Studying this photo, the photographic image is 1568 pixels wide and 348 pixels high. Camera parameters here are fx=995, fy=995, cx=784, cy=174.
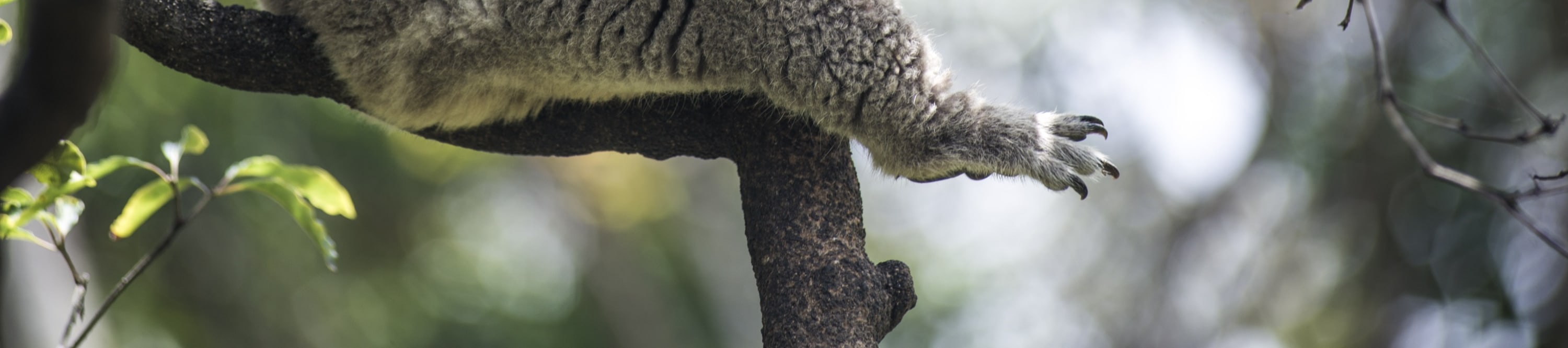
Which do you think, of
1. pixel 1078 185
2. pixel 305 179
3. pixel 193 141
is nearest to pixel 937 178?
pixel 1078 185

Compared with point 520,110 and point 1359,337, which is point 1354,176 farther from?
point 520,110

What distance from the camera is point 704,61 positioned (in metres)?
2.40

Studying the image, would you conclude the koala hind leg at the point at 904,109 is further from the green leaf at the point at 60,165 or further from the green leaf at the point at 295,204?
the green leaf at the point at 60,165

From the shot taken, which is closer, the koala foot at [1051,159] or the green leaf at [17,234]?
the green leaf at [17,234]

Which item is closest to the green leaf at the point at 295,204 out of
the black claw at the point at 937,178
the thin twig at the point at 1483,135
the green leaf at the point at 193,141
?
the green leaf at the point at 193,141

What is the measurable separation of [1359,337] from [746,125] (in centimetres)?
850

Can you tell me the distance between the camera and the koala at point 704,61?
2.35m

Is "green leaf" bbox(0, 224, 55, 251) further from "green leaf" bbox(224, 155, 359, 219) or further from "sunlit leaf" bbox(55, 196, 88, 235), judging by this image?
"green leaf" bbox(224, 155, 359, 219)

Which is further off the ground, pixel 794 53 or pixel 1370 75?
pixel 1370 75

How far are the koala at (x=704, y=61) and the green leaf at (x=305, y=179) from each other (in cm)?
27

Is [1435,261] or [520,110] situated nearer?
[520,110]

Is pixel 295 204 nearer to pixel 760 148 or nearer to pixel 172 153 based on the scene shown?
pixel 172 153

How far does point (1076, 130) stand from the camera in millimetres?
2650

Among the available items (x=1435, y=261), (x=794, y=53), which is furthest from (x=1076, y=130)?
(x=1435, y=261)
